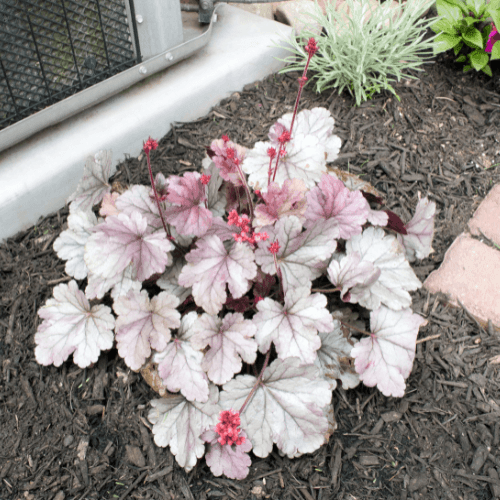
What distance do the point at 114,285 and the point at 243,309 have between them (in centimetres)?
41

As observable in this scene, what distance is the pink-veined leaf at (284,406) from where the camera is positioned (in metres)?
1.24

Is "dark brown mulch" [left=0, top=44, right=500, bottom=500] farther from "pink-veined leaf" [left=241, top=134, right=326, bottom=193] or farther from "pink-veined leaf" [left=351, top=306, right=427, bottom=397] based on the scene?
"pink-veined leaf" [left=241, top=134, right=326, bottom=193]

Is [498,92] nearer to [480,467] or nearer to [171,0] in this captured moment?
[171,0]

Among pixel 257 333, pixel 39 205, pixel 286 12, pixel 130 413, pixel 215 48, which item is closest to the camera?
pixel 257 333

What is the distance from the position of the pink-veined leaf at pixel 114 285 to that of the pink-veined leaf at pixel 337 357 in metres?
0.59

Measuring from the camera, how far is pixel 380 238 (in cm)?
149

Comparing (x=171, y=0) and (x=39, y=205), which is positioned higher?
(x=171, y=0)

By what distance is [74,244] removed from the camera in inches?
59.6

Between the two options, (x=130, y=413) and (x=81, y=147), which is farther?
(x=81, y=147)

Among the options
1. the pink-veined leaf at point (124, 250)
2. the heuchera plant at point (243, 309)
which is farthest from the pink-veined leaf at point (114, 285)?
the pink-veined leaf at point (124, 250)

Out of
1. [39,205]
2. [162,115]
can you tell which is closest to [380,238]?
[162,115]

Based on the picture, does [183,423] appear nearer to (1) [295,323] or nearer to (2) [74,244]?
(1) [295,323]

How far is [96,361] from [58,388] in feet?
0.53

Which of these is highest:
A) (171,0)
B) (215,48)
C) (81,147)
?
(171,0)
